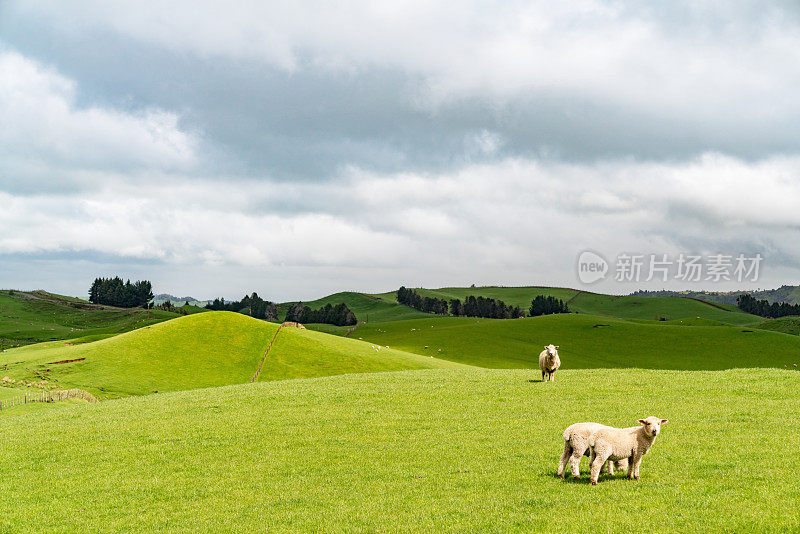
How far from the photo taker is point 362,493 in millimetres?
15484

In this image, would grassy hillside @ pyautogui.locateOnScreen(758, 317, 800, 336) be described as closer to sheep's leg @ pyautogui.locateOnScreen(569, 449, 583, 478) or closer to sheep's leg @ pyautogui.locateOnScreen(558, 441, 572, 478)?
sheep's leg @ pyautogui.locateOnScreen(558, 441, 572, 478)

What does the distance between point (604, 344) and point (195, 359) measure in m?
83.8

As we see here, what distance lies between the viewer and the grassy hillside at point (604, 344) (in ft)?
301

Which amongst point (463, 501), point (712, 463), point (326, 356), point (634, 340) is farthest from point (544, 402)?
point (634, 340)

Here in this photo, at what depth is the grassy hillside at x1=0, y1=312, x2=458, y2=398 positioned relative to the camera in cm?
5929

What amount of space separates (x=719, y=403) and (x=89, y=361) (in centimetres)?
6893

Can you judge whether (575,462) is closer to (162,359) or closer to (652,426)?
(652,426)

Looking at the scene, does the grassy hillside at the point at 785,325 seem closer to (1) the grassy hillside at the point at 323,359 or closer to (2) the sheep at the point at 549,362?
(1) the grassy hillside at the point at 323,359

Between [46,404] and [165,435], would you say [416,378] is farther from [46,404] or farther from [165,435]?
[46,404]

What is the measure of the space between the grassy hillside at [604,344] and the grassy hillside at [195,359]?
27.0 m

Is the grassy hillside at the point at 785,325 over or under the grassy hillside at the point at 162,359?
over

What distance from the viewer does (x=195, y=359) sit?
68500mm

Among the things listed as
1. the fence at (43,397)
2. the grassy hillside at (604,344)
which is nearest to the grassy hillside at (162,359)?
the fence at (43,397)

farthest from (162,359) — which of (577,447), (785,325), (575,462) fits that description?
(785,325)
